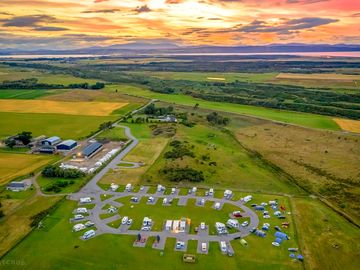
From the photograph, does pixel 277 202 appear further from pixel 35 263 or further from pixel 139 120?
pixel 139 120

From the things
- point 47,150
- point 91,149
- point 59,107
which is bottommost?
point 59,107

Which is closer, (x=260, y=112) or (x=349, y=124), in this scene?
(x=349, y=124)

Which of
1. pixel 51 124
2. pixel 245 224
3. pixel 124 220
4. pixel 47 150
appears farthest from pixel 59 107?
pixel 245 224

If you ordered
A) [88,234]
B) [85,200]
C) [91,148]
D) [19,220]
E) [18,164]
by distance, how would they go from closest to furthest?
[88,234], [19,220], [85,200], [18,164], [91,148]

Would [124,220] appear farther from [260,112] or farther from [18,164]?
[260,112]

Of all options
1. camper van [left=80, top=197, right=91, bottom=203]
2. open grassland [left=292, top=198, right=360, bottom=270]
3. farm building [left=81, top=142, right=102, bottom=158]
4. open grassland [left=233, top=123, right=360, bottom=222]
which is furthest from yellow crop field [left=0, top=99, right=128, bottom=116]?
open grassland [left=292, top=198, right=360, bottom=270]

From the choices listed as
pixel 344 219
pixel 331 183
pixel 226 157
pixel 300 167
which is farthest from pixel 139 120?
pixel 344 219
